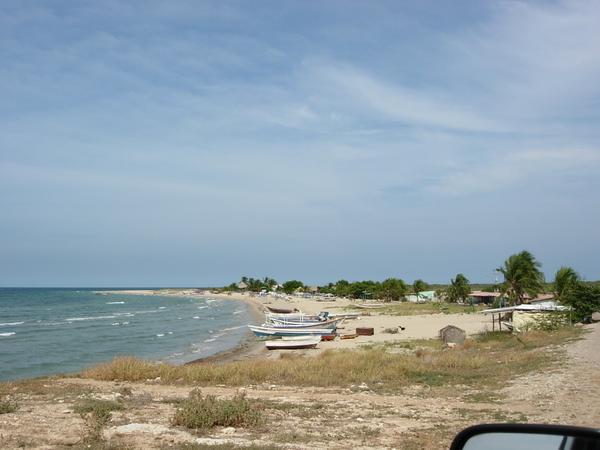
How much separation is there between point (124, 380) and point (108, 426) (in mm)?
8560

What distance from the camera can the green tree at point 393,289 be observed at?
11294 cm

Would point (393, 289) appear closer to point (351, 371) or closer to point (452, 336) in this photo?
point (452, 336)

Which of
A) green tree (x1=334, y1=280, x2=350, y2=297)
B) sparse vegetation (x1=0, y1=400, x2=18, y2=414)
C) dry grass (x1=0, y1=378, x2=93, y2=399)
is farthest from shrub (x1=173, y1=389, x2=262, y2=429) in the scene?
green tree (x1=334, y1=280, x2=350, y2=297)

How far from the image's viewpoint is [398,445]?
9.38 m

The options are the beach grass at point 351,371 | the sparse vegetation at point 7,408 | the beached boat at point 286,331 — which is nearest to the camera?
the sparse vegetation at point 7,408

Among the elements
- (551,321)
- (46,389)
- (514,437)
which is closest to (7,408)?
(46,389)

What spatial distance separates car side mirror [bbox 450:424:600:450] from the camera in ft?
8.59

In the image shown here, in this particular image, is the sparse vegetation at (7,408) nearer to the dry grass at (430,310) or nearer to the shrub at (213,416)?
the shrub at (213,416)

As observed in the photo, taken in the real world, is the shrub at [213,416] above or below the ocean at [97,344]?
above

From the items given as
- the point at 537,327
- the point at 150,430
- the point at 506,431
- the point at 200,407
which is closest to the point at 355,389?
the point at 200,407

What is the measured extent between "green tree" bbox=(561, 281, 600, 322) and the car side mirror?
118 ft

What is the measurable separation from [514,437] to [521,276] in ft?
138

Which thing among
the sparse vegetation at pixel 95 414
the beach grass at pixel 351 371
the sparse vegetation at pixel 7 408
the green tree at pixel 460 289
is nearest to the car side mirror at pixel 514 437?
the sparse vegetation at pixel 95 414

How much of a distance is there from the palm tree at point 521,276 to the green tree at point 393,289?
229ft
